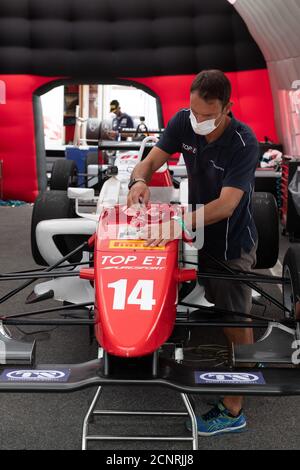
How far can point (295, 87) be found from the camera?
891 centimetres

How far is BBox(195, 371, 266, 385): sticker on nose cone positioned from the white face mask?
99 cm

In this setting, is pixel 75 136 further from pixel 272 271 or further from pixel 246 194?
pixel 246 194

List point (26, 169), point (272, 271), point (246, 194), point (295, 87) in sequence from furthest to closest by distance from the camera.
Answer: point (26, 169) < point (295, 87) < point (272, 271) < point (246, 194)

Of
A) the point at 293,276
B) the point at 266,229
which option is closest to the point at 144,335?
the point at 293,276

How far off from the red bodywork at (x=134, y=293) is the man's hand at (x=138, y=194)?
27cm

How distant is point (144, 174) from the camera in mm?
2939

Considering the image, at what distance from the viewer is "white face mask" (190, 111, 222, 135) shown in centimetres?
255

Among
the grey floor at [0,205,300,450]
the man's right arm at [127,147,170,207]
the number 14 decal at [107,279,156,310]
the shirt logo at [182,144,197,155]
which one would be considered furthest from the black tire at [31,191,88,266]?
the number 14 decal at [107,279,156,310]

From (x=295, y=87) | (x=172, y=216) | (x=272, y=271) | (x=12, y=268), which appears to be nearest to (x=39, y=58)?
(x=295, y=87)

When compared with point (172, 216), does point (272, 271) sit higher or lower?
lower

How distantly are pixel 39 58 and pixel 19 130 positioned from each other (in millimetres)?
1239

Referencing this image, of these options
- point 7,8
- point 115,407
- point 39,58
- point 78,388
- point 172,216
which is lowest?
point 115,407

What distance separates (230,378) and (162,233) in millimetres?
663

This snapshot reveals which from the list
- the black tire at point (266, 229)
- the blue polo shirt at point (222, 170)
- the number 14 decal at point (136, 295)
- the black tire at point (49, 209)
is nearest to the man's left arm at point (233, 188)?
the blue polo shirt at point (222, 170)
